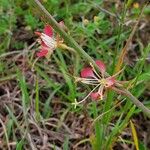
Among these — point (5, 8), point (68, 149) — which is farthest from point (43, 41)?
point (5, 8)

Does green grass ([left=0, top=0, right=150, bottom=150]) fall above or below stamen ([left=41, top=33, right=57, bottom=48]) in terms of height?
below

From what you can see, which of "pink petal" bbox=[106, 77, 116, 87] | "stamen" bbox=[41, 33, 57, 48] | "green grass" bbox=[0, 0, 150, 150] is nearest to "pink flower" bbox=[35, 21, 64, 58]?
"stamen" bbox=[41, 33, 57, 48]

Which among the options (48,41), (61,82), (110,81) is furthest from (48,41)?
(61,82)

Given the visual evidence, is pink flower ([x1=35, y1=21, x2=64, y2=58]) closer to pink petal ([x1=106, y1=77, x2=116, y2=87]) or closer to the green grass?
pink petal ([x1=106, y1=77, x2=116, y2=87])

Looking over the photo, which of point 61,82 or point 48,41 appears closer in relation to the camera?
point 48,41

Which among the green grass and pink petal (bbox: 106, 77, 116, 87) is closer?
pink petal (bbox: 106, 77, 116, 87)

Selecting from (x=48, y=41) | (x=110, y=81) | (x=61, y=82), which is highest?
(x=48, y=41)

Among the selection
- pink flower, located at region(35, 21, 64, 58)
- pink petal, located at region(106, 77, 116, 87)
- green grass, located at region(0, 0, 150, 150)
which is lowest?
green grass, located at region(0, 0, 150, 150)

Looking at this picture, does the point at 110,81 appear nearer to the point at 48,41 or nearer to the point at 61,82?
the point at 48,41

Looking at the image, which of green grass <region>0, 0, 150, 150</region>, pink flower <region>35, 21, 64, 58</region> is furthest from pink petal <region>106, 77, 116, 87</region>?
green grass <region>0, 0, 150, 150</region>
